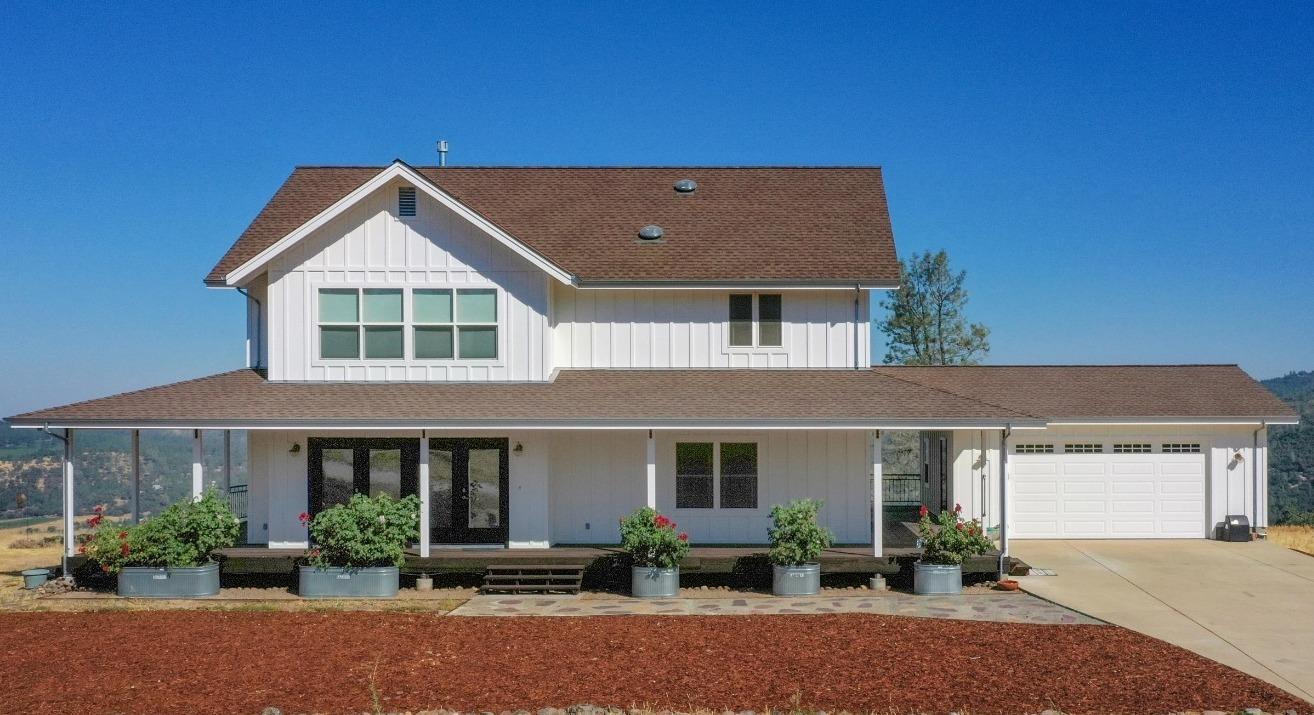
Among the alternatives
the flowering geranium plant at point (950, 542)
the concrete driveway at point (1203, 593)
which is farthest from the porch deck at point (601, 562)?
the concrete driveway at point (1203, 593)

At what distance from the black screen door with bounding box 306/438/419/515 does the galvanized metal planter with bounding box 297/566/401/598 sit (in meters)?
2.17

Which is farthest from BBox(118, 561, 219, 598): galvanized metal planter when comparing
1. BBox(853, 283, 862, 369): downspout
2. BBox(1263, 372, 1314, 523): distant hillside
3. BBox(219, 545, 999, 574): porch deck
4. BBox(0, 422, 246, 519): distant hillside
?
BBox(0, 422, 246, 519): distant hillside

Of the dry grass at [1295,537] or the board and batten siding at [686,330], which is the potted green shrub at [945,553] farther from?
the dry grass at [1295,537]

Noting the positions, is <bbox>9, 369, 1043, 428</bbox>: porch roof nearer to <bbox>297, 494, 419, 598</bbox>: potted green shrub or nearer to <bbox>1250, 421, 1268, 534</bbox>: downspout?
<bbox>297, 494, 419, 598</bbox>: potted green shrub

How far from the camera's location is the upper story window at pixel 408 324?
62.2 feet

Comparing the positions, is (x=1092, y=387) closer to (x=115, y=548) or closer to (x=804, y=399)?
(x=804, y=399)

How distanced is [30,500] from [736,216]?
238 ft

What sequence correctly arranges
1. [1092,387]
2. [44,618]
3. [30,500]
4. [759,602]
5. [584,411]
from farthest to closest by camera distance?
[30,500] < [1092,387] < [584,411] < [759,602] < [44,618]

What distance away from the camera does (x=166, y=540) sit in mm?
16516

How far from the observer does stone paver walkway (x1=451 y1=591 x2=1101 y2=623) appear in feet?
48.7

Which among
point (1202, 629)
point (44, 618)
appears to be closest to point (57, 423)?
point (44, 618)

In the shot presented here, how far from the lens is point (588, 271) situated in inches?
790

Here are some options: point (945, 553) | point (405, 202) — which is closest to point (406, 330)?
point (405, 202)

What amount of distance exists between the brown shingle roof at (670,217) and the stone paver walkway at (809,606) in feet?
21.1
